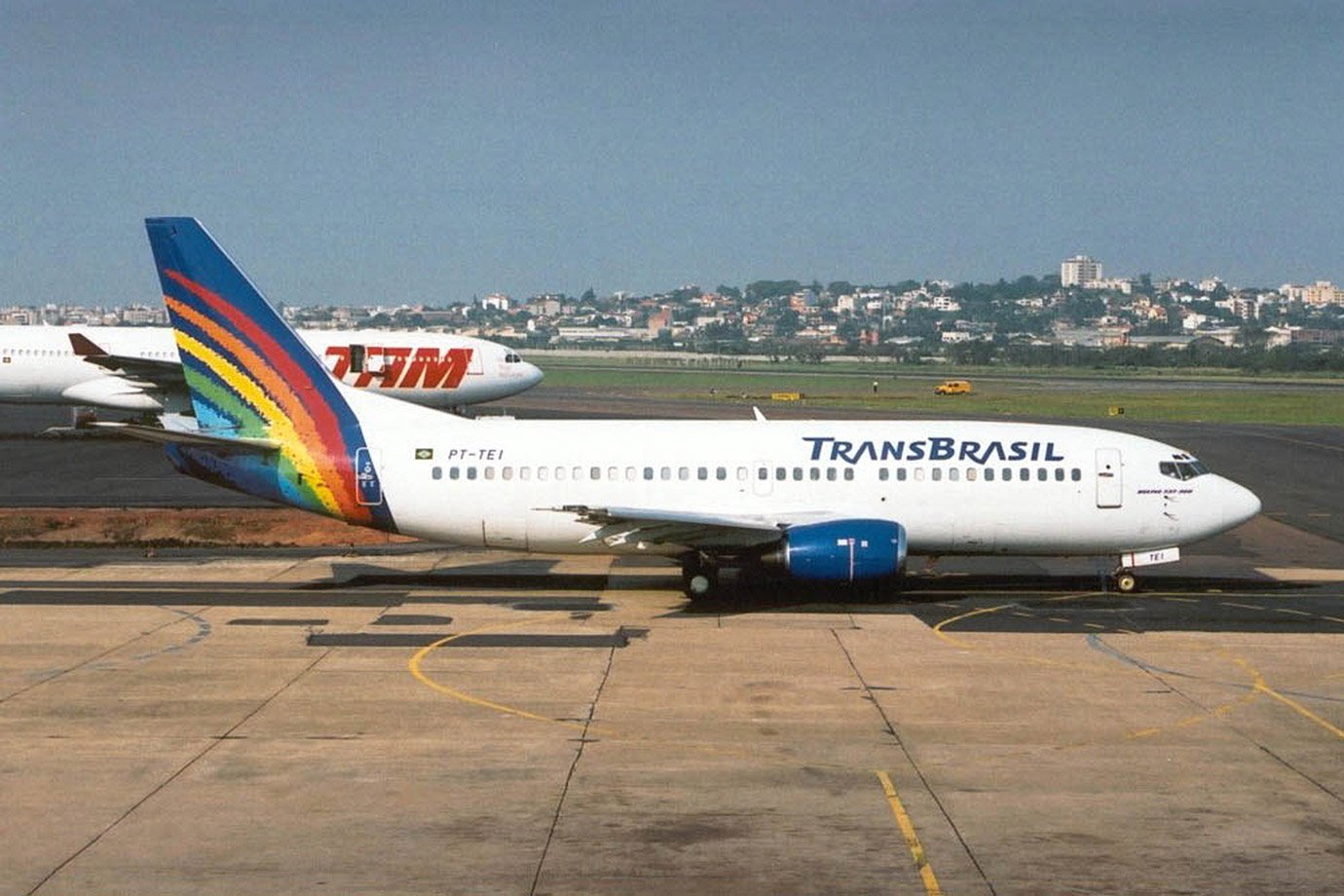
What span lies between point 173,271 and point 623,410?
74371 millimetres

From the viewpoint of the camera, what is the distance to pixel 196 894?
52.0ft

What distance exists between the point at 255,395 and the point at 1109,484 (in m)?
19.5

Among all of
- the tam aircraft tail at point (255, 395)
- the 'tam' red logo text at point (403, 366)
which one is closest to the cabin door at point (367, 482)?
the tam aircraft tail at point (255, 395)

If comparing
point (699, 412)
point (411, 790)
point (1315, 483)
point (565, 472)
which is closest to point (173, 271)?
point (565, 472)

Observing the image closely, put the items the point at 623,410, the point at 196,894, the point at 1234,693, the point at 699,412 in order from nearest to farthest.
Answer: the point at 196,894 < the point at 1234,693 < the point at 699,412 < the point at 623,410

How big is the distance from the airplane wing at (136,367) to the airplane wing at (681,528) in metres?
42.2

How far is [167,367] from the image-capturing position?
7031cm

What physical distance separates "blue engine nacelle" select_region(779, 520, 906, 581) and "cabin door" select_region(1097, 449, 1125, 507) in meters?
5.27

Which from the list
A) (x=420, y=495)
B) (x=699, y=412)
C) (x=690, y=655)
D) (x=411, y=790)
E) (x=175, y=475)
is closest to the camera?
(x=411, y=790)

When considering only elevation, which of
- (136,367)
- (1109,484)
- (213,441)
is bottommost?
(1109,484)

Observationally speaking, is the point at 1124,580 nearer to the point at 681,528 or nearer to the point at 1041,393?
the point at 681,528

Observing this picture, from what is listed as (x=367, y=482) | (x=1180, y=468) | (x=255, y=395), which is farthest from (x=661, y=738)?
(x=1180, y=468)

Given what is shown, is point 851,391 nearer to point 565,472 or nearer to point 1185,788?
point 565,472

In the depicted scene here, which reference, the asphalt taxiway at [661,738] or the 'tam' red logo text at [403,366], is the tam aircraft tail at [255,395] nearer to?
the asphalt taxiway at [661,738]
